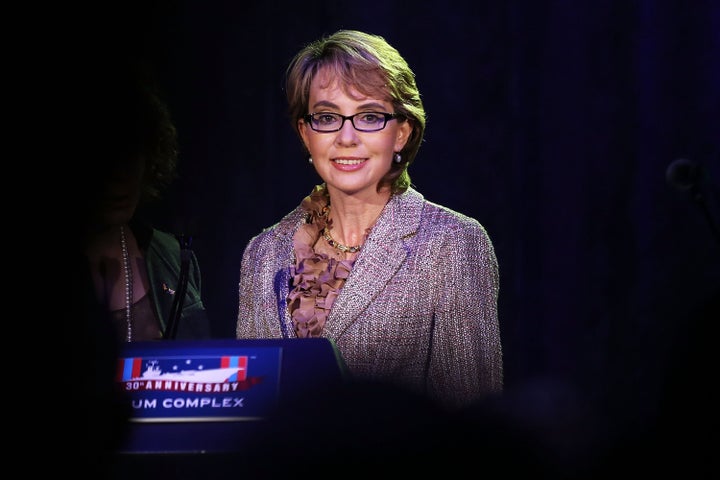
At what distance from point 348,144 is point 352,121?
0.15 feet

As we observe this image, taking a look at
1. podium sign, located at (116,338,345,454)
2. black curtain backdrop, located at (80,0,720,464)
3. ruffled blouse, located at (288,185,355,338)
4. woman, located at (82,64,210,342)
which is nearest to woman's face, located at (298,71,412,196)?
ruffled blouse, located at (288,185,355,338)

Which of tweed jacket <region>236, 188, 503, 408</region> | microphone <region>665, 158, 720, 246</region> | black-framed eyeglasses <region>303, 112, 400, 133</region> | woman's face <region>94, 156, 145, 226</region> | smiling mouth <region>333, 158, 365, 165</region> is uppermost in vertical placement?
black-framed eyeglasses <region>303, 112, 400, 133</region>

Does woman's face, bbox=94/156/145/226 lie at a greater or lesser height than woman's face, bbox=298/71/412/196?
lesser

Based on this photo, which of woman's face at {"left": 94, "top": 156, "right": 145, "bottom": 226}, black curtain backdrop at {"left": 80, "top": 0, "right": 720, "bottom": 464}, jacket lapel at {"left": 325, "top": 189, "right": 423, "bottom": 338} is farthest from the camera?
black curtain backdrop at {"left": 80, "top": 0, "right": 720, "bottom": 464}

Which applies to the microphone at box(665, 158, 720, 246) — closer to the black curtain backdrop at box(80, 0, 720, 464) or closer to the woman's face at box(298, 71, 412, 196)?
the woman's face at box(298, 71, 412, 196)

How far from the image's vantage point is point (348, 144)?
5.62 ft

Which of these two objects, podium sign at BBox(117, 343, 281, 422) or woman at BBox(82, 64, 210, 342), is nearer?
podium sign at BBox(117, 343, 281, 422)

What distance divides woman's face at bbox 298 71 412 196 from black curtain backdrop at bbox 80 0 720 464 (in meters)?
0.52

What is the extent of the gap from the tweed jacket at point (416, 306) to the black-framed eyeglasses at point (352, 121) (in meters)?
0.17

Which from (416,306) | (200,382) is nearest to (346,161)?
(416,306)

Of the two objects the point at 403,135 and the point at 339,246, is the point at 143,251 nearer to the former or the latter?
the point at 339,246

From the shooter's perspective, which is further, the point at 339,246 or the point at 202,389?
the point at 339,246

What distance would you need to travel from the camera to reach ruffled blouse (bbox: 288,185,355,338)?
163cm

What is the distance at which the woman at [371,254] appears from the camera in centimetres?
161
